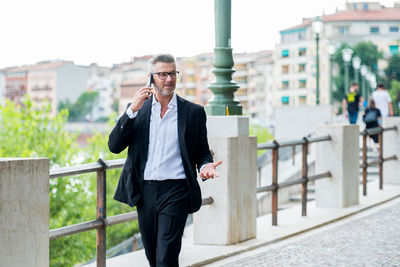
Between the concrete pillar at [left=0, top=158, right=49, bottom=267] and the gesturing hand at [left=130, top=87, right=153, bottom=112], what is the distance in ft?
2.98

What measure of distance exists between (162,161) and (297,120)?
26758mm

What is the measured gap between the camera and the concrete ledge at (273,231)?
7.83 m

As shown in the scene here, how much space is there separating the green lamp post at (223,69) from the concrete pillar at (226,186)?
525 millimetres

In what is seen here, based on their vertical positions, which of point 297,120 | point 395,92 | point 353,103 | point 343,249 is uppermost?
point 395,92

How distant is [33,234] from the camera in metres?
5.60

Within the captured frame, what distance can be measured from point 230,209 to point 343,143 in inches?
152

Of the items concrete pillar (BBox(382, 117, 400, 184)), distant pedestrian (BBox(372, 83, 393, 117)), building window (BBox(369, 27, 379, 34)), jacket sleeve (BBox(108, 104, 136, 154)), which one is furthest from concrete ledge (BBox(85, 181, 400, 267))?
building window (BBox(369, 27, 379, 34))

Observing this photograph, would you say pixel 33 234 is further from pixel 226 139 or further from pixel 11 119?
pixel 11 119

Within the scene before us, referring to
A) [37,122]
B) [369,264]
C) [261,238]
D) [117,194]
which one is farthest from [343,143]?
[37,122]

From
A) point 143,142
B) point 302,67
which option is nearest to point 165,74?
point 143,142

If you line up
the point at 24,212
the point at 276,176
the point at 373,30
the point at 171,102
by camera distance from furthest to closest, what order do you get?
1. the point at 373,30
2. the point at 276,176
3. the point at 24,212
4. the point at 171,102

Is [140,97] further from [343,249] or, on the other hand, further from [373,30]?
[373,30]

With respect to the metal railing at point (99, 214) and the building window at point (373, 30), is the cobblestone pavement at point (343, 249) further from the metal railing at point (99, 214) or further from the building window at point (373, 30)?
the building window at point (373, 30)

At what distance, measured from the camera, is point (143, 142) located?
5.17m
